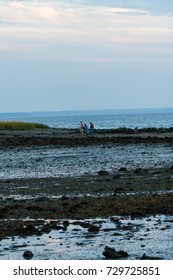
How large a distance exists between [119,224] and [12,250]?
10.9 feet

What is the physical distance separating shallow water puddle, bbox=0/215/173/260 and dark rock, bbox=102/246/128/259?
13 cm

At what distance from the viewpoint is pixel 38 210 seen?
20.0 meters

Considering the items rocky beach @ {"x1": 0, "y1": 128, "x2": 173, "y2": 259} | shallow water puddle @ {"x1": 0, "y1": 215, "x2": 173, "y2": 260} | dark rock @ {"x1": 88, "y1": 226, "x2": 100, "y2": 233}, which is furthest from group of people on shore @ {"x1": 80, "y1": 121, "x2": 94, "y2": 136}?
dark rock @ {"x1": 88, "y1": 226, "x2": 100, "y2": 233}

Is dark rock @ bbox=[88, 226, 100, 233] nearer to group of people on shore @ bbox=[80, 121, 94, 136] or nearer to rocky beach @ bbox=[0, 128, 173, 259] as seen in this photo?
rocky beach @ bbox=[0, 128, 173, 259]

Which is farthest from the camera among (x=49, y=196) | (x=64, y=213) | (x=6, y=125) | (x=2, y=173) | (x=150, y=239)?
(x=6, y=125)

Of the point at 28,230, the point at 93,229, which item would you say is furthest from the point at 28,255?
the point at 93,229

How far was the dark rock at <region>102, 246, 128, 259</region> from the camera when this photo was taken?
47.4 ft

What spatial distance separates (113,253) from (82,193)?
31.5ft

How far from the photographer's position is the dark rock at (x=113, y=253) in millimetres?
14438

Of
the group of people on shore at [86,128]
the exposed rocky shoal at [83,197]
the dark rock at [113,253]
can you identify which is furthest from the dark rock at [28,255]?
the group of people on shore at [86,128]

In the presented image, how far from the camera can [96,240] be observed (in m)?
16.2
